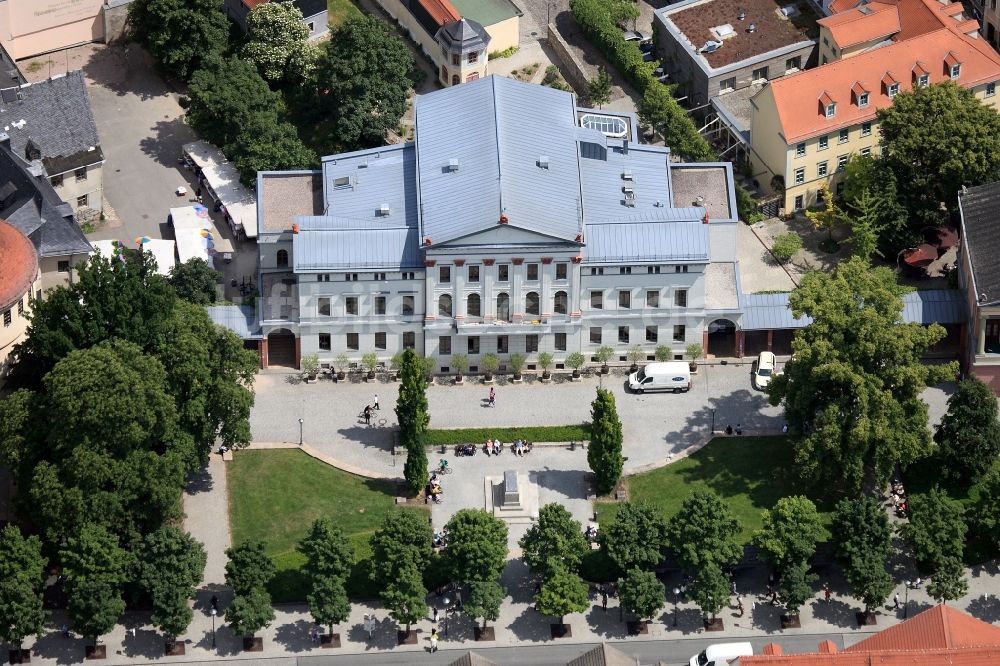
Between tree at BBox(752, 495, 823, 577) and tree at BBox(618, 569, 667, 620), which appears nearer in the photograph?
tree at BBox(618, 569, 667, 620)

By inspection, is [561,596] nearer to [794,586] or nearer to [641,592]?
[641,592]

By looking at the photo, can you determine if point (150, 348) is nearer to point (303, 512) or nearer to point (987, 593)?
point (303, 512)

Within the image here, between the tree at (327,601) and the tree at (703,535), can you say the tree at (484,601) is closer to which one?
the tree at (327,601)

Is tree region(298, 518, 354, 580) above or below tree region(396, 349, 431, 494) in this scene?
below

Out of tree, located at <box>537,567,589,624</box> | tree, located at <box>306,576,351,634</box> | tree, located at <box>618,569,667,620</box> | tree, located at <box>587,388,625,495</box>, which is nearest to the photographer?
tree, located at <box>306,576,351,634</box>

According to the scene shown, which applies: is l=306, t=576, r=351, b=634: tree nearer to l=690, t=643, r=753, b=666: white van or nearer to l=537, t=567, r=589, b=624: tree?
l=537, t=567, r=589, b=624: tree

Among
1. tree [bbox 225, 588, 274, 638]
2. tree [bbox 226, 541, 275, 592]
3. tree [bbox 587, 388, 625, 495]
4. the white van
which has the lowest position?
the white van

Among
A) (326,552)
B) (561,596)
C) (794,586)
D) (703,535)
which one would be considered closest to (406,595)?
(326,552)

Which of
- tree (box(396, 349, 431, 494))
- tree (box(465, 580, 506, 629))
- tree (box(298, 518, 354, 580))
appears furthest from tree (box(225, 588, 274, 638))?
tree (box(396, 349, 431, 494))
